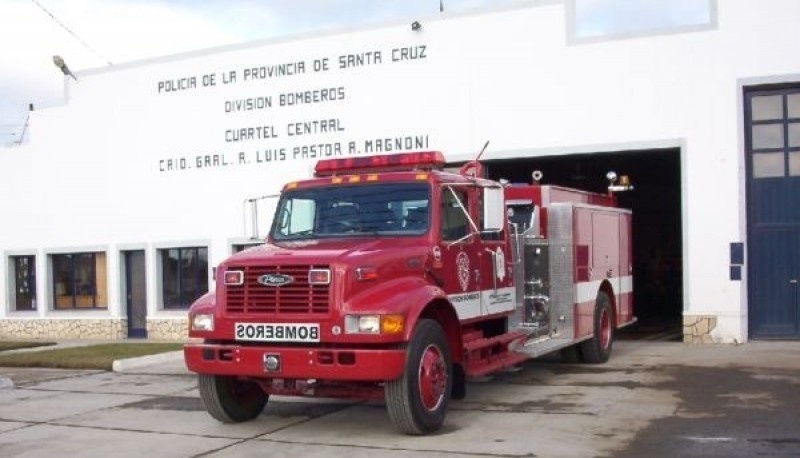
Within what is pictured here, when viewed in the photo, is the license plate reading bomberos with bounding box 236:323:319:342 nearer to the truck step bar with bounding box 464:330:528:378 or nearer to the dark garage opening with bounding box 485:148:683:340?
the truck step bar with bounding box 464:330:528:378

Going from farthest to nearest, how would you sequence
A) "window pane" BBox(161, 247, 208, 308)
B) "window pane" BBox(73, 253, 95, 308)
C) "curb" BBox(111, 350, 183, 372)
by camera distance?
"window pane" BBox(73, 253, 95, 308) → "window pane" BBox(161, 247, 208, 308) → "curb" BBox(111, 350, 183, 372)

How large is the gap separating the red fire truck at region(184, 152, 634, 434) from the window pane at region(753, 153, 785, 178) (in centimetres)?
646

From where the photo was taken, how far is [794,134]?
15.7 metres

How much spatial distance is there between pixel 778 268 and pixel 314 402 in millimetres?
9316

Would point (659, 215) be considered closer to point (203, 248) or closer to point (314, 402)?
point (203, 248)

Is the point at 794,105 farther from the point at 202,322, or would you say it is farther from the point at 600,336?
the point at 202,322

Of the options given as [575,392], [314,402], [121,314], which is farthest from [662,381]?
[121,314]

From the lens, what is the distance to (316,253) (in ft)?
27.1

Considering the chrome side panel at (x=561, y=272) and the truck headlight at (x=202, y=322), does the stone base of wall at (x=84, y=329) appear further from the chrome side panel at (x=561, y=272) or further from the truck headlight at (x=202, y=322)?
the truck headlight at (x=202, y=322)

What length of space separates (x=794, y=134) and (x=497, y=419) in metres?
9.65

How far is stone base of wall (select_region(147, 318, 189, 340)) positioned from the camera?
20594 millimetres

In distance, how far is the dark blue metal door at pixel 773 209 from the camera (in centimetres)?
1553

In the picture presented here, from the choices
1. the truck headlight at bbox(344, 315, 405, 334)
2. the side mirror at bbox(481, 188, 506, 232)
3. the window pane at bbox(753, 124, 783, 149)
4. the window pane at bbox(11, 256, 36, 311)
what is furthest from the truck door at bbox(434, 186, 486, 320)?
the window pane at bbox(11, 256, 36, 311)

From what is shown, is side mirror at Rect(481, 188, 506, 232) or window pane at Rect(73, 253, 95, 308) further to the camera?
window pane at Rect(73, 253, 95, 308)
